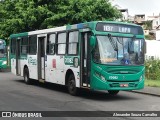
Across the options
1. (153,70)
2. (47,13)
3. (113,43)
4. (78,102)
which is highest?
(47,13)

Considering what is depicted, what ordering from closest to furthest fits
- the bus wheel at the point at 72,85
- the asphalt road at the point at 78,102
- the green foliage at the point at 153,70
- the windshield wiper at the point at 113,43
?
the asphalt road at the point at 78,102 → the windshield wiper at the point at 113,43 → the bus wheel at the point at 72,85 → the green foliage at the point at 153,70

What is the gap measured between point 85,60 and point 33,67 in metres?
6.30

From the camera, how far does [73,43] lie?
16.5 m

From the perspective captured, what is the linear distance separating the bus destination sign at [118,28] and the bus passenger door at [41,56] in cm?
534

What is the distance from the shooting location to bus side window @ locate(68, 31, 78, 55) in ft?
53.3

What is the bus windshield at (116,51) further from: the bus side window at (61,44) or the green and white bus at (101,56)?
the bus side window at (61,44)

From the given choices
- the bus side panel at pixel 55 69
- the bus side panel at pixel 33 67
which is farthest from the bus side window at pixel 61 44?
the bus side panel at pixel 33 67

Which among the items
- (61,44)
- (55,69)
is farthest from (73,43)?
(55,69)

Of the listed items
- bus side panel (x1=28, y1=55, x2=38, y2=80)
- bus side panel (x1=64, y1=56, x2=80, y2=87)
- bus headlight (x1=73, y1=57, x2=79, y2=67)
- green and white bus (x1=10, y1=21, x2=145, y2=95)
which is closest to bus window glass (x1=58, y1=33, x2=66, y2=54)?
green and white bus (x1=10, y1=21, x2=145, y2=95)

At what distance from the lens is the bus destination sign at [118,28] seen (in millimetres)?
15106

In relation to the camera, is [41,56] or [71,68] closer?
[71,68]

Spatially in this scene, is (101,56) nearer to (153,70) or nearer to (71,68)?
(71,68)

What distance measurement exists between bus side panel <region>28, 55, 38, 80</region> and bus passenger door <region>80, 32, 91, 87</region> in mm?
5583

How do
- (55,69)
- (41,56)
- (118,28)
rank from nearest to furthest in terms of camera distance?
(118,28) → (55,69) → (41,56)
